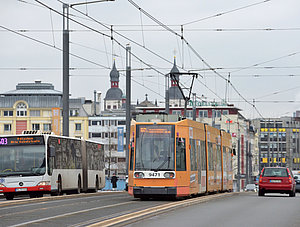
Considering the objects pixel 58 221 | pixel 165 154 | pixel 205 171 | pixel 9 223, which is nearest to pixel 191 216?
pixel 58 221

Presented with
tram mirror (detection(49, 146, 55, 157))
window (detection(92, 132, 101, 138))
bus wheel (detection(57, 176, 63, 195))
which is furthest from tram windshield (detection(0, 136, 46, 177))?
window (detection(92, 132, 101, 138))

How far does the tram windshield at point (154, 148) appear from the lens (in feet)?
80.5

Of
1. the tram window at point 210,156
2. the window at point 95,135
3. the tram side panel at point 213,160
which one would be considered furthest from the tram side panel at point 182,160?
the window at point 95,135

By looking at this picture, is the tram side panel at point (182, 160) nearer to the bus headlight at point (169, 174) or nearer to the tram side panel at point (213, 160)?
the bus headlight at point (169, 174)

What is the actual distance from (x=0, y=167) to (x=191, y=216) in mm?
14377

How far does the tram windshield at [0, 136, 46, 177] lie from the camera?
29344mm

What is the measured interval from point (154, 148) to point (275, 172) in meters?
12.0

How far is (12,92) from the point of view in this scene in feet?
480

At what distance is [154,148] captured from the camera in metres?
24.7

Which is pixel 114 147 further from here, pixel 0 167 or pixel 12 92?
pixel 0 167

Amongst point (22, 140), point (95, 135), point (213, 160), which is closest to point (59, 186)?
point (22, 140)

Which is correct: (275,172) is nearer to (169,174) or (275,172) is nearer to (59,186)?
(59,186)

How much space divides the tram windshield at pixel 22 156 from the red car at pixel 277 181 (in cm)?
1072

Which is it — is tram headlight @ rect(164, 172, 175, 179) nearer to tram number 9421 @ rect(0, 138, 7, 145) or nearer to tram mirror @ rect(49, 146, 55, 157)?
tram mirror @ rect(49, 146, 55, 157)
